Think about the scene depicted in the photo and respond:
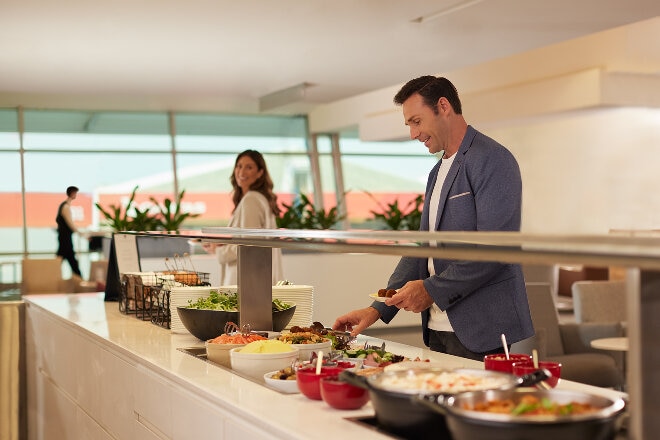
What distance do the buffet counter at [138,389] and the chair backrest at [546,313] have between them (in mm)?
2842

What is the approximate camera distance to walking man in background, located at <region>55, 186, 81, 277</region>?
37.4ft

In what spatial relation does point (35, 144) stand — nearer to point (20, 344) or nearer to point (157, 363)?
point (20, 344)

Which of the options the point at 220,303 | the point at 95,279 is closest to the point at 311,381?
the point at 220,303

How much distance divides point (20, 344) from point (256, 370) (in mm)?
2806

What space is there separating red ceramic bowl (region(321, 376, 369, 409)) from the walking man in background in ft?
33.8

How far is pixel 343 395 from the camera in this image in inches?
62.6

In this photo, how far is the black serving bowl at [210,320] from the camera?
259 cm

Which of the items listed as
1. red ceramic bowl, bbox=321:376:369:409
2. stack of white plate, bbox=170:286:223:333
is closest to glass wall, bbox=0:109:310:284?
stack of white plate, bbox=170:286:223:333

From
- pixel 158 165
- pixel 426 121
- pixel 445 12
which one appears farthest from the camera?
pixel 158 165

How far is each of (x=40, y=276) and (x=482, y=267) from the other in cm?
694

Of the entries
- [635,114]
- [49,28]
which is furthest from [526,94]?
[49,28]

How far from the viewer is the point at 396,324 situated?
7.40m

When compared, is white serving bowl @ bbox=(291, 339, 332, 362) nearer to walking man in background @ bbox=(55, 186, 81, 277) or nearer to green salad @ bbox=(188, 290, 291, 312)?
green salad @ bbox=(188, 290, 291, 312)

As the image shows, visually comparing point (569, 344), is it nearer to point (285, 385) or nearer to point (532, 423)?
point (285, 385)
